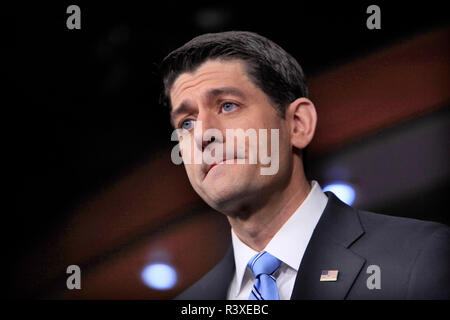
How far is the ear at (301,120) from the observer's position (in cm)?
255

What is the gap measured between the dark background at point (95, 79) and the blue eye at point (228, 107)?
42 centimetres

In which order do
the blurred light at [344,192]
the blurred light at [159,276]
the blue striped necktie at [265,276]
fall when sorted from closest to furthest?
the blue striped necktie at [265,276], the blurred light at [344,192], the blurred light at [159,276]

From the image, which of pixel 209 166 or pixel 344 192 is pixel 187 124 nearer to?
pixel 209 166

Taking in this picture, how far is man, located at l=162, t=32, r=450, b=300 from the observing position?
7.52 feet

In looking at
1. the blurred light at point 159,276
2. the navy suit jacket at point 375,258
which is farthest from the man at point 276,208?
the blurred light at point 159,276

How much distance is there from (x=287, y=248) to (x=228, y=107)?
65 centimetres

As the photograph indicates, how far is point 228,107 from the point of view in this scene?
250cm

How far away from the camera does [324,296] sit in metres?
2.34

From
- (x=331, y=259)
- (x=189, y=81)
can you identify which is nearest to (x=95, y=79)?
(x=189, y=81)

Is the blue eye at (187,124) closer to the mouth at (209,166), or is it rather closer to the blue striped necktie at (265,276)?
the mouth at (209,166)

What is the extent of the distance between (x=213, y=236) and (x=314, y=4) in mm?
1212

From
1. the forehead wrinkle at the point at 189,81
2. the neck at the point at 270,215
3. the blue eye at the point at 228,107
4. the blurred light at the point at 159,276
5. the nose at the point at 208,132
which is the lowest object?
the blurred light at the point at 159,276

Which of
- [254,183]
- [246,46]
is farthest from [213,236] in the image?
[246,46]
